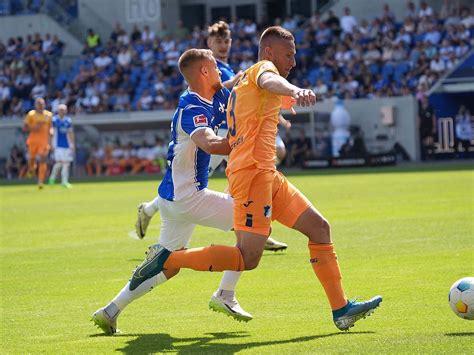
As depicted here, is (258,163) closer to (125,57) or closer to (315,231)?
(315,231)

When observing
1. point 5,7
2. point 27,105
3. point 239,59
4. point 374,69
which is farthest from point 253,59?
point 5,7

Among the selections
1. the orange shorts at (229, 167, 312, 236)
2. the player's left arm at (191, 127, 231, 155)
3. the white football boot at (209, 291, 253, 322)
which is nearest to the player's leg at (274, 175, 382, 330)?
the orange shorts at (229, 167, 312, 236)

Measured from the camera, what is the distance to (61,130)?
33.1 m

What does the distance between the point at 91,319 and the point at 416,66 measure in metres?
31.3

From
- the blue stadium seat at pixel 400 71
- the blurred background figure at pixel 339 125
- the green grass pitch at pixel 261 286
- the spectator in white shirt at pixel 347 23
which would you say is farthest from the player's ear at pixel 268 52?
the spectator in white shirt at pixel 347 23

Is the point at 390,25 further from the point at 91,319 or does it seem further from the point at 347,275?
the point at 91,319

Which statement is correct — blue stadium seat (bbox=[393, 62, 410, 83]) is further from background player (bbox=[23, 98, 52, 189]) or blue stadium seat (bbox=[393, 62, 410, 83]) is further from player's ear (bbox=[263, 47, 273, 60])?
player's ear (bbox=[263, 47, 273, 60])

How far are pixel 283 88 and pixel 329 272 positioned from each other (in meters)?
1.59

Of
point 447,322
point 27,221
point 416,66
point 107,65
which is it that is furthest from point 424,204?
point 107,65

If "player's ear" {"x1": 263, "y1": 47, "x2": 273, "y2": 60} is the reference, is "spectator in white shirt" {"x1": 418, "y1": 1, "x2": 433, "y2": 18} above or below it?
above

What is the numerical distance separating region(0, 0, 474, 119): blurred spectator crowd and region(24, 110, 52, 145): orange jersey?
30.7ft

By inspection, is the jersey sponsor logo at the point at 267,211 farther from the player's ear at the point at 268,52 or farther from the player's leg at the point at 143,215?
the player's leg at the point at 143,215

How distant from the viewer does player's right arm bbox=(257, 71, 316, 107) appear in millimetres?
7160

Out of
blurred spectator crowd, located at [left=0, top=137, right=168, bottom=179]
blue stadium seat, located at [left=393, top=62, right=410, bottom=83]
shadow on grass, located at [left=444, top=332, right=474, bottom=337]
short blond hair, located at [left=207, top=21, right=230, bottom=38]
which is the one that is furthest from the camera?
blurred spectator crowd, located at [left=0, top=137, right=168, bottom=179]
